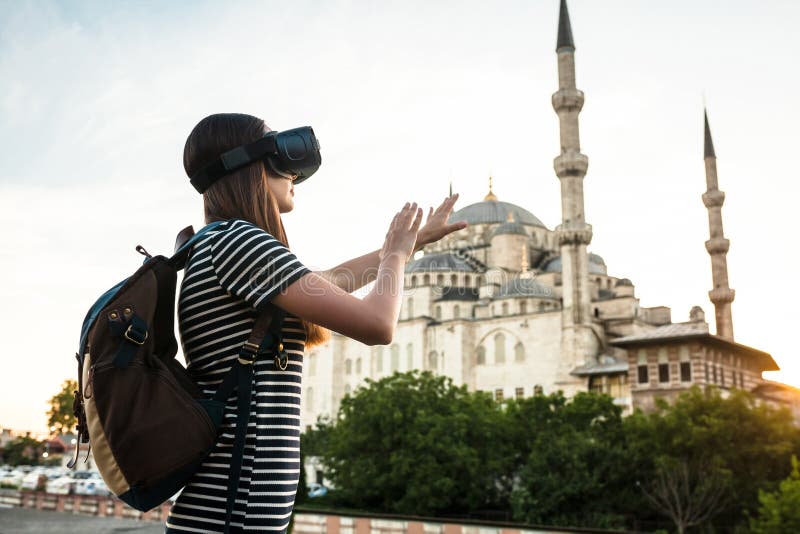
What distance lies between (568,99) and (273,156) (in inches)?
1387

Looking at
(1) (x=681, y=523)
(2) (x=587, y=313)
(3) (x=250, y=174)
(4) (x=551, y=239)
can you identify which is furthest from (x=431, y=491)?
(4) (x=551, y=239)

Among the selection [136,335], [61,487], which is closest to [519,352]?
[61,487]

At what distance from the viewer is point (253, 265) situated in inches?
62.2

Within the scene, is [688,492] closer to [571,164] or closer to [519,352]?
[571,164]

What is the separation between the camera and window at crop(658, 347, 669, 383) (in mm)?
29797

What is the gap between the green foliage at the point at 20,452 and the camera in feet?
171

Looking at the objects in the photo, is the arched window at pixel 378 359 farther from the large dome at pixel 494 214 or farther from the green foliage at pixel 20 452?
the green foliage at pixel 20 452

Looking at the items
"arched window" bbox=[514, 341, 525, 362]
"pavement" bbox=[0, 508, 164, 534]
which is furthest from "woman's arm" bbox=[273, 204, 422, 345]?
"arched window" bbox=[514, 341, 525, 362]

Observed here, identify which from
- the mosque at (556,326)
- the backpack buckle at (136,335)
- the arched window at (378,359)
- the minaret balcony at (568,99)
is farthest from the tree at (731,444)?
the arched window at (378,359)

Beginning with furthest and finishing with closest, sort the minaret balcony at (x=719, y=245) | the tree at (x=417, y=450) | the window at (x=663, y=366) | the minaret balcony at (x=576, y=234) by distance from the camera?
the minaret balcony at (x=719, y=245)
the minaret balcony at (x=576, y=234)
the window at (x=663, y=366)
the tree at (x=417, y=450)

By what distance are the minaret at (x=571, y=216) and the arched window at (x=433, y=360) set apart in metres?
8.28

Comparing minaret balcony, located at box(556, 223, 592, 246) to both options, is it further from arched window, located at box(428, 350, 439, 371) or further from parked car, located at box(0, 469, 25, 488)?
parked car, located at box(0, 469, 25, 488)

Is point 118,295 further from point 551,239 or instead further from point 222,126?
point 551,239

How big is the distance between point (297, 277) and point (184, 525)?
1.83ft
